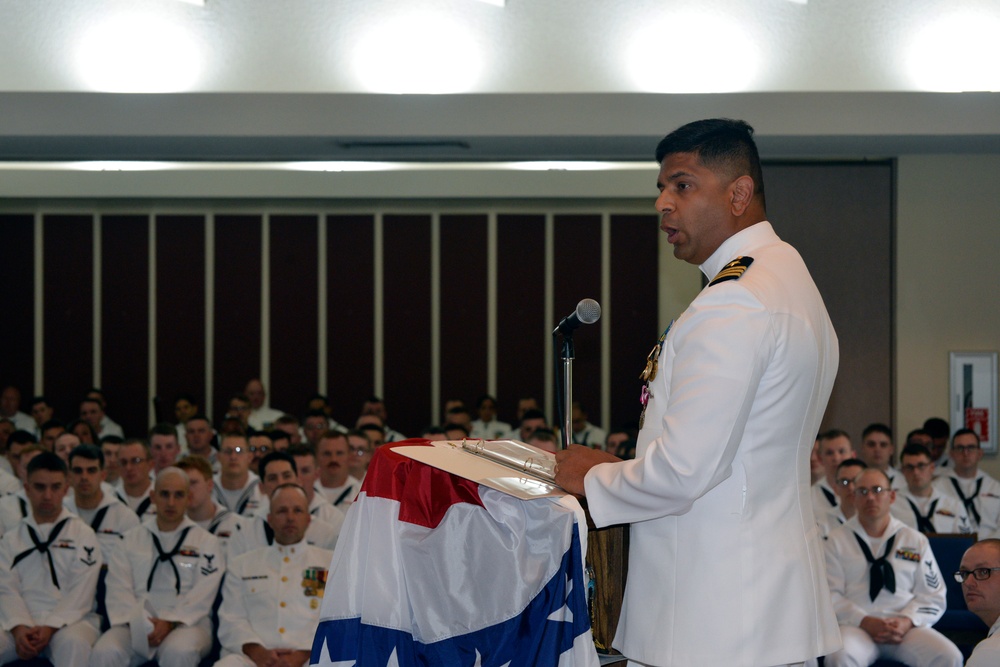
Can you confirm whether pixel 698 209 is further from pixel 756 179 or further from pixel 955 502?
pixel 955 502

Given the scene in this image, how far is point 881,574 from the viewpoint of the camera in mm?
5906

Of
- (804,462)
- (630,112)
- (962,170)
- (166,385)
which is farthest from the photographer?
(166,385)

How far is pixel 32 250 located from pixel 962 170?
408 inches

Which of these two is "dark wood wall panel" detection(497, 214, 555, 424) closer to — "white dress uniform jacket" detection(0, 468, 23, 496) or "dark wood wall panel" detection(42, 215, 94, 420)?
"dark wood wall panel" detection(42, 215, 94, 420)

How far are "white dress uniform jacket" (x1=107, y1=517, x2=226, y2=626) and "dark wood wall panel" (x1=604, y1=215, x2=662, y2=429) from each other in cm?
721

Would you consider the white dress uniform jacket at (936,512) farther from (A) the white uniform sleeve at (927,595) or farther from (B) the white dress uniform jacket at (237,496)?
(B) the white dress uniform jacket at (237,496)

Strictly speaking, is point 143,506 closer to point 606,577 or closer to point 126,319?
point 606,577

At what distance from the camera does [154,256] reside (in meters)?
12.6

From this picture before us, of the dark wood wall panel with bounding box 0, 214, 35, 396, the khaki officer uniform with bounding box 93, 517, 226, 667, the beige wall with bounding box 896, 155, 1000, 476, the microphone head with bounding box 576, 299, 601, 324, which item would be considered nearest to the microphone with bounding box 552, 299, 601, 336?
the microphone head with bounding box 576, 299, 601, 324

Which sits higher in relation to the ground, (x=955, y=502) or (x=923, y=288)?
(x=923, y=288)

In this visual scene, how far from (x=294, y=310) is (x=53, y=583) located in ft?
22.7

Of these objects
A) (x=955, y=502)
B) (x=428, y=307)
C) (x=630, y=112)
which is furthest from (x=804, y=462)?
(x=428, y=307)

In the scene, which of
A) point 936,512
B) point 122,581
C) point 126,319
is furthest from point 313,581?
point 126,319

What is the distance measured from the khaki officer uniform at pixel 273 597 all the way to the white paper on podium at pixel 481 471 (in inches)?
136
